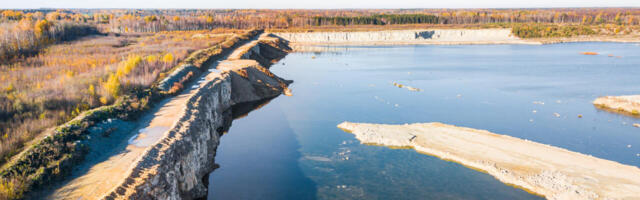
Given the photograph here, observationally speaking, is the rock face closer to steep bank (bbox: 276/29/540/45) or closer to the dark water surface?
the dark water surface

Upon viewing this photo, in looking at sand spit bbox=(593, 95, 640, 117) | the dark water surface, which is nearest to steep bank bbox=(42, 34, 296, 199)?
the dark water surface

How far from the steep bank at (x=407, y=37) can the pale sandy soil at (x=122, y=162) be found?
8282cm

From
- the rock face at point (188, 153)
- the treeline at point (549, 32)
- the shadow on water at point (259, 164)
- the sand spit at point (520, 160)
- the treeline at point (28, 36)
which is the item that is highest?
the treeline at point (549, 32)

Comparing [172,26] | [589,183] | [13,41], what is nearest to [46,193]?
[589,183]

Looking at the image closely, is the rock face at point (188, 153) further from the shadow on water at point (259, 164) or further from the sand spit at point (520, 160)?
the sand spit at point (520, 160)

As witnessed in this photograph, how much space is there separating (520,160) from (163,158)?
1584cm

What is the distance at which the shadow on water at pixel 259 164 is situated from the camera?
633 inches

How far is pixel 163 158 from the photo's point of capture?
1190 cm

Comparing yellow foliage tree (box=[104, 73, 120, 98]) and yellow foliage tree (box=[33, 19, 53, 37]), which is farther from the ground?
yellow foliage tree (box=[33, 19, 53, 37])

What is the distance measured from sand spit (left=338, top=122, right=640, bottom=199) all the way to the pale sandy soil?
10.8 metres

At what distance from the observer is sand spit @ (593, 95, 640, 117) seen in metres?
27.0

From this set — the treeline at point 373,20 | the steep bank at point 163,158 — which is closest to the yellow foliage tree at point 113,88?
the steep bank at point 163,158

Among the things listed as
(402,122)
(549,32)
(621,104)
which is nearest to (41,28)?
(402,122)

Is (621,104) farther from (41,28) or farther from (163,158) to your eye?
(41,28)
